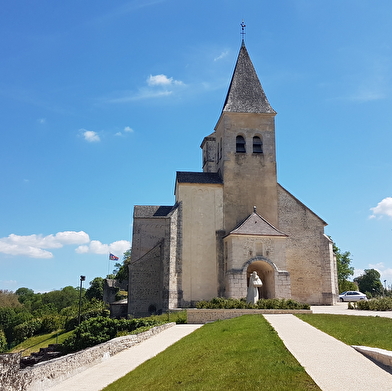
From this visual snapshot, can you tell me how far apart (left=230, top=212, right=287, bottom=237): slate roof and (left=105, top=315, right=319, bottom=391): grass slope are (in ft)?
58.9

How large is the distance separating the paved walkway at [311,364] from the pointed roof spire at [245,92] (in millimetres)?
22444

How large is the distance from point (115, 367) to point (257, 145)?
25401 mm

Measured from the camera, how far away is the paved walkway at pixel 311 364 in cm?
716

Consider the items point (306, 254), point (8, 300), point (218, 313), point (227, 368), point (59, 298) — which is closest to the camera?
point (227, 368)

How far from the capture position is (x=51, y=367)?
420 inches

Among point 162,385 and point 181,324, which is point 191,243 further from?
point 162,385

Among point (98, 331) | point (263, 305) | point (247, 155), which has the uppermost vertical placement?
point (247, 155)

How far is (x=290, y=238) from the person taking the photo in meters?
33.5

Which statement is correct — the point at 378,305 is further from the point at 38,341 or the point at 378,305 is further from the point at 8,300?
the point at 8,300

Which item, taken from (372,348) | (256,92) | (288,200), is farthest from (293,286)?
(372,348)

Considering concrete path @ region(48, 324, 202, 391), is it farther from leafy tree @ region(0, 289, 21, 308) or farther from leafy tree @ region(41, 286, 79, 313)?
leafy tree @ region(41, 286, 79, 313)

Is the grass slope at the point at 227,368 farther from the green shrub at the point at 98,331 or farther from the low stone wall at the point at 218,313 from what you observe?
the green shrub at the point at 98,331

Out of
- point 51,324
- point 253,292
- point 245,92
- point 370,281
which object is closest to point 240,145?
point 245,92

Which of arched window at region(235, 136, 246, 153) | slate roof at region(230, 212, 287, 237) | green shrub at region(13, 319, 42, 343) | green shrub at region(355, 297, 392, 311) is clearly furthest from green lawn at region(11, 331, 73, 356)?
green shrub at region(355, 297, 392, 311)
